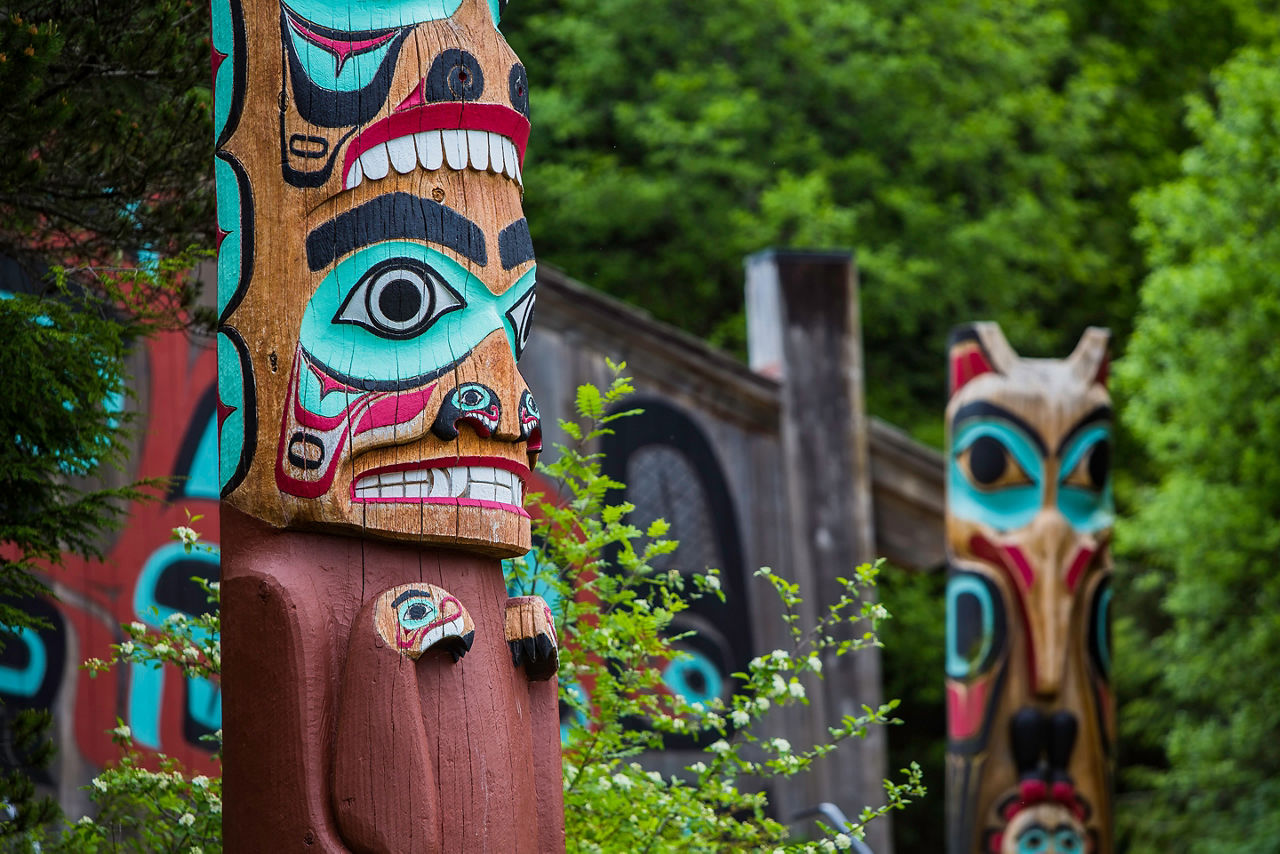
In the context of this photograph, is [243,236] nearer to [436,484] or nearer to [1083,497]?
[436,484]

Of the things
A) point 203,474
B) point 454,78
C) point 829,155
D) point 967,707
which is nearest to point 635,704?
point 454,78

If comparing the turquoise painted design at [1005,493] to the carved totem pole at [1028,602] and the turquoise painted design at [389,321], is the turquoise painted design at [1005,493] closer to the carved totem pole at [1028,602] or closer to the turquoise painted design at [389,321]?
the carved totem pole at [1028,602]

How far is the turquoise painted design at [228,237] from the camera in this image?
397 cm

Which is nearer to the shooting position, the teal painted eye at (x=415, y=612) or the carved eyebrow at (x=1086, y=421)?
the teal painted eye at (x=415, y=612)

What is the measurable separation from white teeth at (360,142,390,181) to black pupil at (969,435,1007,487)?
19.3ft

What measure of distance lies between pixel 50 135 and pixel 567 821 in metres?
2.72

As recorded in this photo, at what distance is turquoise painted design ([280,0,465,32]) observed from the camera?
4023 mm

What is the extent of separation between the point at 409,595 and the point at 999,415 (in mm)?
5996

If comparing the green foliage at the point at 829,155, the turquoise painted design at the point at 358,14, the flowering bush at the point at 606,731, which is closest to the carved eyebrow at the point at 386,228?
the turquoise painted design at the point at 358,14

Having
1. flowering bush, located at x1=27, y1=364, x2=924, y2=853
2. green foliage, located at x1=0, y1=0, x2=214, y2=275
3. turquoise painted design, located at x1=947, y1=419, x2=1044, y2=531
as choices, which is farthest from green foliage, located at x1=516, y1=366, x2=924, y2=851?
turquoise painted design, located at x1=947, y1=419, x2=1044, y2=531

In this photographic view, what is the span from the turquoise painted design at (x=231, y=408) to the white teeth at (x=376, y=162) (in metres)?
0.55

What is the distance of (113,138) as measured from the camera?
16.5ft

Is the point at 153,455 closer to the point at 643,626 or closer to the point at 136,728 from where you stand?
the point at 136,728

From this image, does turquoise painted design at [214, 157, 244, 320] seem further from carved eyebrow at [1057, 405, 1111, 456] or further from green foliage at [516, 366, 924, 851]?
carved eyebrow at [1057, 405, 1111, 456]
